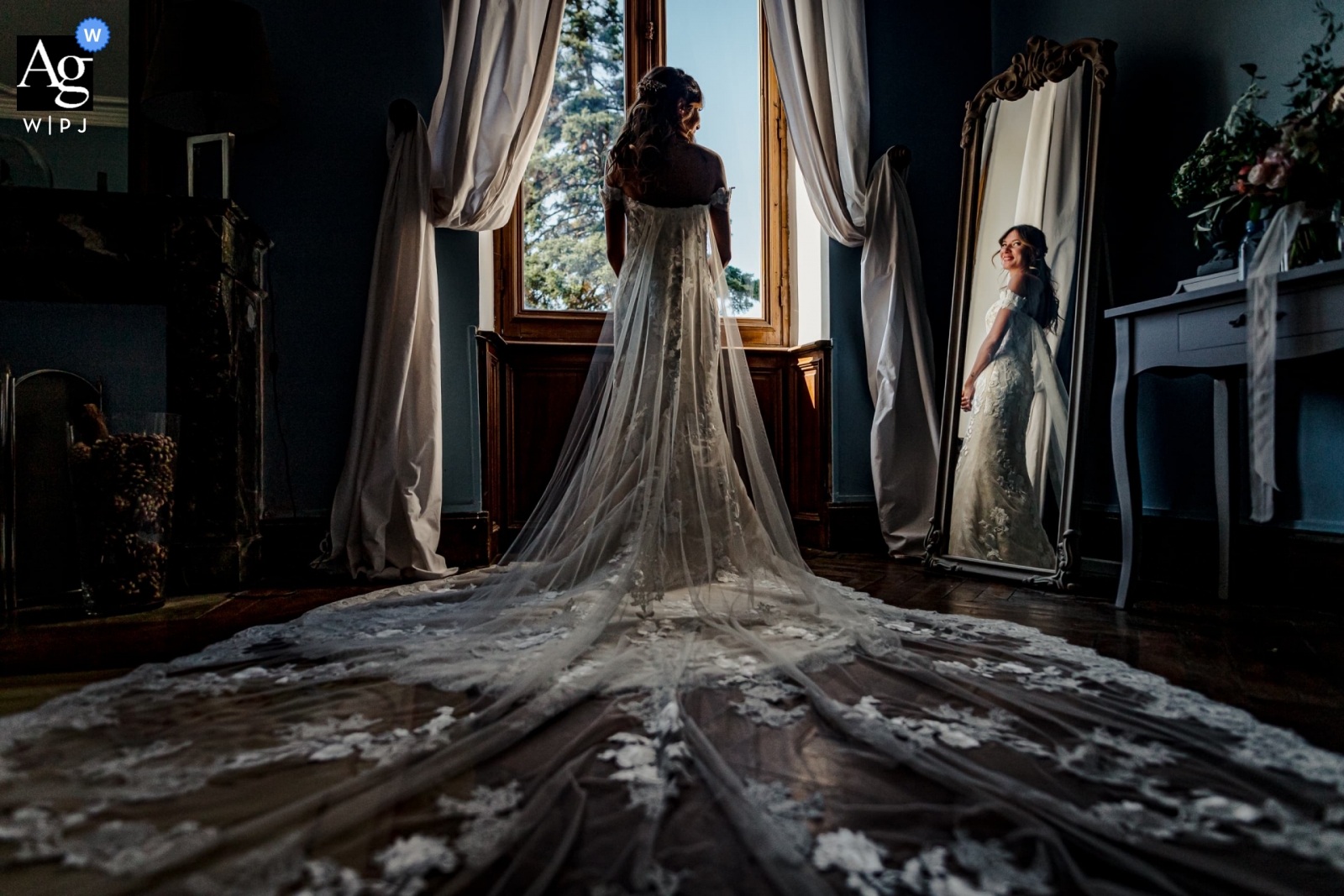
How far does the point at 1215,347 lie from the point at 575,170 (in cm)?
300

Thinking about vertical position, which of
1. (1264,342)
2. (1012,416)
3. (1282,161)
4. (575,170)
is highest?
(575,170)

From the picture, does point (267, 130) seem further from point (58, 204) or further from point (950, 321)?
point (950, 321)

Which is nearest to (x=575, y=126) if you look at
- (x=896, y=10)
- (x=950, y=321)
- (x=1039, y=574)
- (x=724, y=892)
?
(x=896, y=10)

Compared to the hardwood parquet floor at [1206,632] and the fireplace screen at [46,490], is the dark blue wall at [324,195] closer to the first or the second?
the fireplace screen at [46,490]

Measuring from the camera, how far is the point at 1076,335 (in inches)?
115

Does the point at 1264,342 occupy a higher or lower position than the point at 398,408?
higher

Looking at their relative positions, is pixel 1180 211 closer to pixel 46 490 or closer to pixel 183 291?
pixel 183 291

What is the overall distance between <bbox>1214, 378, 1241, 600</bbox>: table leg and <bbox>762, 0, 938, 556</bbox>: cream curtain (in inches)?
49.4

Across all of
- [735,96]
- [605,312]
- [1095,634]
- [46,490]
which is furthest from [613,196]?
[46,490]

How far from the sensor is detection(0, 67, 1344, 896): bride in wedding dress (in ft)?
2.99

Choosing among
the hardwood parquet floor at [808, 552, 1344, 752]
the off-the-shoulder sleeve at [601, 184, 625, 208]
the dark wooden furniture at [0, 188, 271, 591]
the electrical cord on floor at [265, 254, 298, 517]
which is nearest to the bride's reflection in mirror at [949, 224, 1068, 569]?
the hardwood parquet floor at [808, 552, 1344, 752]

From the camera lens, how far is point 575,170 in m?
3.96

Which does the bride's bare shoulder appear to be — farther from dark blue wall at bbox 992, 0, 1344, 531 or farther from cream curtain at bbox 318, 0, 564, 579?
dark blue wall at bbox 992, 0, 1344, 531

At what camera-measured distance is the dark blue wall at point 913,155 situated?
3975mm
